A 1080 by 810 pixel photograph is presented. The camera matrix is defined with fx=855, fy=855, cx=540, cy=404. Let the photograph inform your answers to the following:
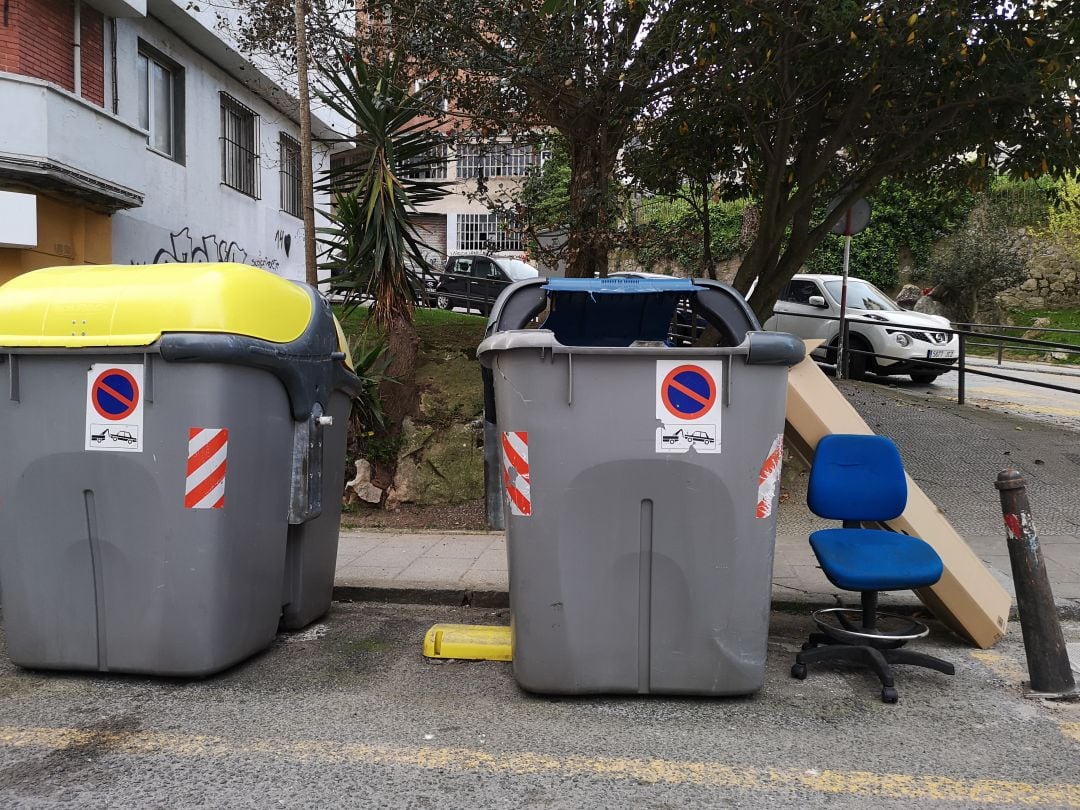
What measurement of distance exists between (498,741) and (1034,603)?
97.0 inches

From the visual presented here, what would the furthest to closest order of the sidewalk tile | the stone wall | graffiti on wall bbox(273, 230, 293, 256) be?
1. the stone wall
2. graffiti on wall bbox(273, 230, 293, 256)
3. the sidewalk tile

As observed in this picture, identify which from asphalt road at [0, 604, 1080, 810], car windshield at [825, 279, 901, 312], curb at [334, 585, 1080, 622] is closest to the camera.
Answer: asphalt road at [0, 604, 1080, 810]

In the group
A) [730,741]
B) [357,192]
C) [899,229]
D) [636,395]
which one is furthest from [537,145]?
[899,229]

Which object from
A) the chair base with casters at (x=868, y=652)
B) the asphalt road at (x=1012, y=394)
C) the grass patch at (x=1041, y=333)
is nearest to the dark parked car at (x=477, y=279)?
the asphalt road at (x=1012, y=394)

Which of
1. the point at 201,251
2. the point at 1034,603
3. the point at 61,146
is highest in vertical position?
the point at 61,146

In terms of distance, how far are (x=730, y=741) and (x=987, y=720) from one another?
3.77 ft

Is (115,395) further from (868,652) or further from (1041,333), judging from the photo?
(1041,333)

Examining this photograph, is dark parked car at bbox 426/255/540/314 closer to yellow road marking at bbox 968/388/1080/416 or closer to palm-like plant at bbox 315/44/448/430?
yellow road marking at bbox 968/388/1080/416

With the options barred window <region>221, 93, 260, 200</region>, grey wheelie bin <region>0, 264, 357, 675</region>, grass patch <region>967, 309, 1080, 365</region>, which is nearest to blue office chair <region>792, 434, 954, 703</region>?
grey wheelie bin <region>0, 264, 357, 675</region>

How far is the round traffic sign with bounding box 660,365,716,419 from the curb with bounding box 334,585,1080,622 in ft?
6.62

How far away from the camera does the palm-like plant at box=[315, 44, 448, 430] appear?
25.0ft

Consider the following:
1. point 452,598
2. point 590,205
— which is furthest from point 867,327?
point 452,598

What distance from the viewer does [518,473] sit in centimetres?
372

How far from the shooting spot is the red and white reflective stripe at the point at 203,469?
3.81 m
